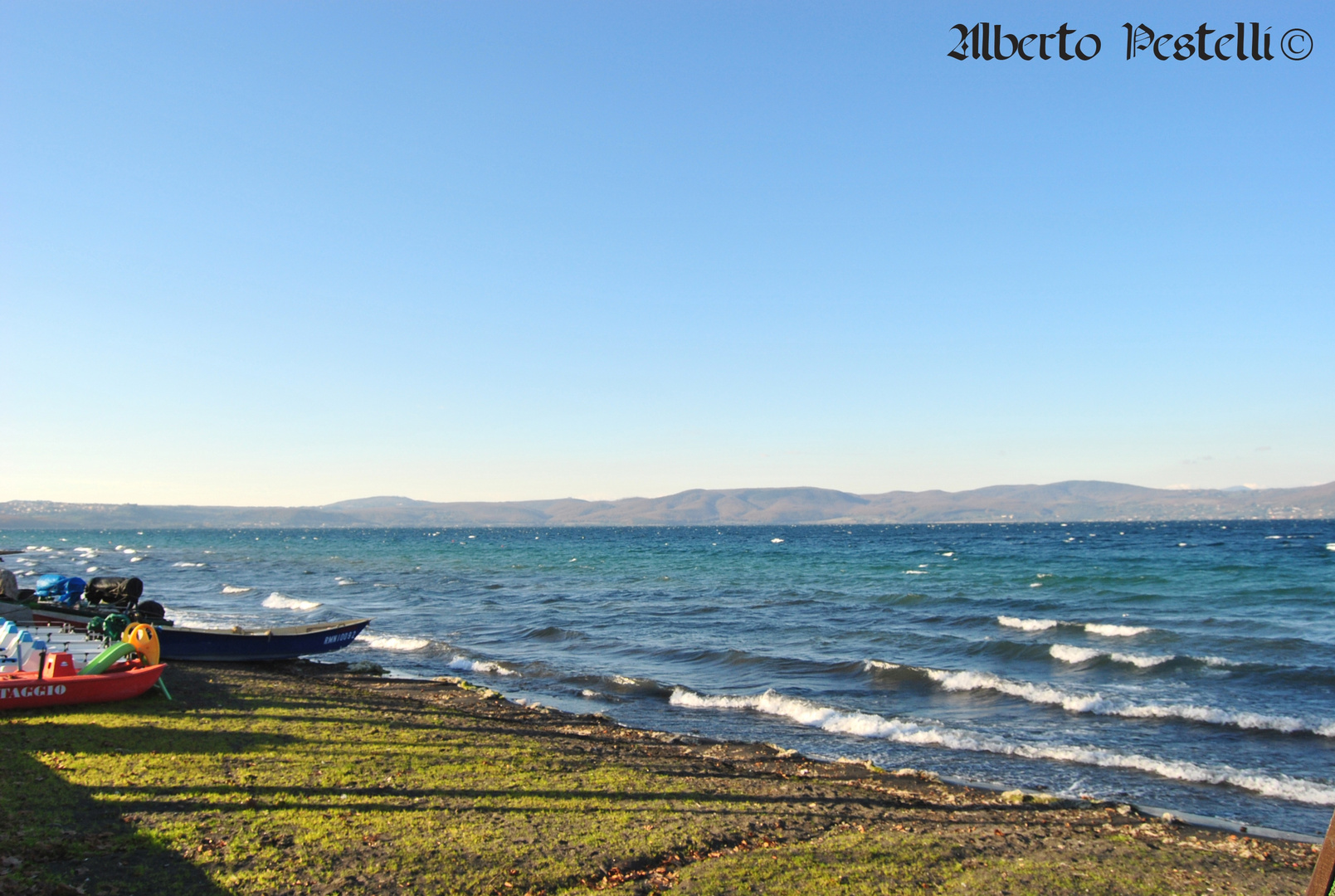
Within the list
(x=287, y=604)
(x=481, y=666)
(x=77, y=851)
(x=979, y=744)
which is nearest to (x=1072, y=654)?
(x=979, y=744)

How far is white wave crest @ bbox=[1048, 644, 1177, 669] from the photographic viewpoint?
814 inches

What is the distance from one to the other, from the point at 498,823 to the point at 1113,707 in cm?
1389

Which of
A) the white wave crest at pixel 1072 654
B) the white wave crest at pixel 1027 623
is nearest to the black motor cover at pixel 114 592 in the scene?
the white wave crest at pixel 1072 654

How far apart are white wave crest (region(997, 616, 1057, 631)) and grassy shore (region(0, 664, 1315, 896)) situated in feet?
58.3

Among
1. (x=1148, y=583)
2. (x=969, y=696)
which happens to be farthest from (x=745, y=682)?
(x=1148, y=583)

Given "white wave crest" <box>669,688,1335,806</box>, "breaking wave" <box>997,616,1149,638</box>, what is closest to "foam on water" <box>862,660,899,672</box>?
"white wave crest" <box>669,688,1335,806</box>

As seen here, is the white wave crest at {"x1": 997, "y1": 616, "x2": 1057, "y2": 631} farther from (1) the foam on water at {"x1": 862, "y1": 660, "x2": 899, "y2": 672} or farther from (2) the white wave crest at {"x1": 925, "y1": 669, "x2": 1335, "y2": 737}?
(2) the white wave crest at {"x1": 925, "y1": 669, "x2": 1335, "y2": 737}

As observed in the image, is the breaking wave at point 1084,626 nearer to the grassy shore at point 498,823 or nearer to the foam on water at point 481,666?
the foam on water at point 481,666

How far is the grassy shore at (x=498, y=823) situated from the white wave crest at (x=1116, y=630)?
17.6 m

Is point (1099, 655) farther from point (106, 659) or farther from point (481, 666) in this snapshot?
point (106, 659)

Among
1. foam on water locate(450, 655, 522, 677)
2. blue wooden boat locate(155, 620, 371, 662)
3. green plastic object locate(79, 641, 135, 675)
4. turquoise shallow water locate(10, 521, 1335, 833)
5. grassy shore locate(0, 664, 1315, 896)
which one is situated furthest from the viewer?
foam on water locate(450, 655, 522, 677)

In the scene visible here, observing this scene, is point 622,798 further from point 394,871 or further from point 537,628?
point 537,628

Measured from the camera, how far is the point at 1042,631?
26.5 m

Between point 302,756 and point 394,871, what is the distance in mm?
3816
